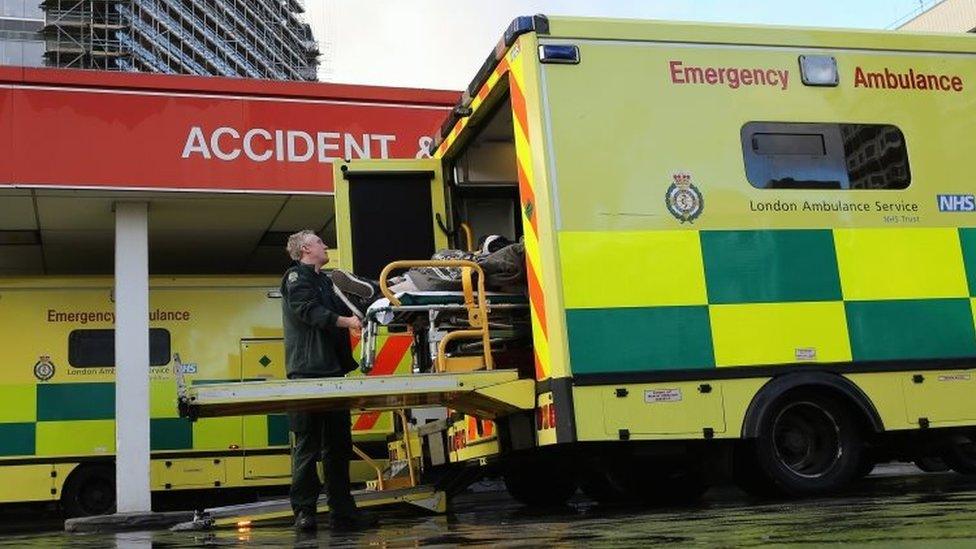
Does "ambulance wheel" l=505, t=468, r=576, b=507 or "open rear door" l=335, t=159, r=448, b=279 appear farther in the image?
"ambulance wheel" l=505, t=468, r=576, b=507

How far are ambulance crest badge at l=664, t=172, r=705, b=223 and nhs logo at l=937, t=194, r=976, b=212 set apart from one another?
1.48m

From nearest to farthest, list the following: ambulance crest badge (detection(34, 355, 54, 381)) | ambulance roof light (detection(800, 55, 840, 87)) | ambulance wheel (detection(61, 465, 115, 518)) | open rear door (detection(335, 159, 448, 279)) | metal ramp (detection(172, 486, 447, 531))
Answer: ambulance roof light (detection(800, 55, 840, 87)) → metal ramp (detection(172, 486, 447, 531)) → open rear door (detection(335, 159, 448, 279)) → ambulance wheel (detection(61, 465, 115, 518)) → ambulance crest badge (detection(34, 355, 54, 381))

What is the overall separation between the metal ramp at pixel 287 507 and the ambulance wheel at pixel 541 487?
39.3 inches

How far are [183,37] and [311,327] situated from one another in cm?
8337

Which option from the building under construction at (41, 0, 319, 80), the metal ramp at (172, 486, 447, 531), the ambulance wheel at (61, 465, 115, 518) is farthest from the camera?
the building under construction at (41, 0, 319, 80)

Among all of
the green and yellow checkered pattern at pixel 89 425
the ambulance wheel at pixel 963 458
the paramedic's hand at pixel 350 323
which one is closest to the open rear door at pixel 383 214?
the paramedic's hand at pixel 350 323

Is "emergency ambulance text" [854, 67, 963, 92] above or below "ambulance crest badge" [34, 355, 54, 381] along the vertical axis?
above

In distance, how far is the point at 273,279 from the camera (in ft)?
35.4

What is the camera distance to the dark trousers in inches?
229

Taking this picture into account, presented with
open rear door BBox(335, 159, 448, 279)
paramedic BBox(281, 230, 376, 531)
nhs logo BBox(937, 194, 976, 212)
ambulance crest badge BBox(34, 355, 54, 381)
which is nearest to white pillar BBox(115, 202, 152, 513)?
ambulance crest badge BBox(34, 355, 54, 381)

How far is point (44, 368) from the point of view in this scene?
1010 cm

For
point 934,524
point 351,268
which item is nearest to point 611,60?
point 351,268

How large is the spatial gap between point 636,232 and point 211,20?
295 feet

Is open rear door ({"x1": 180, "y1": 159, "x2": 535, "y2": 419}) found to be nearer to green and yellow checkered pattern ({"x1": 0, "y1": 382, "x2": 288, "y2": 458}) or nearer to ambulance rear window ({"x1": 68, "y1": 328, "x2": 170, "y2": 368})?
green and yellow checkered pattern ({"x1": 0, "y1": 382, "x2": 288, "y2": 458})
